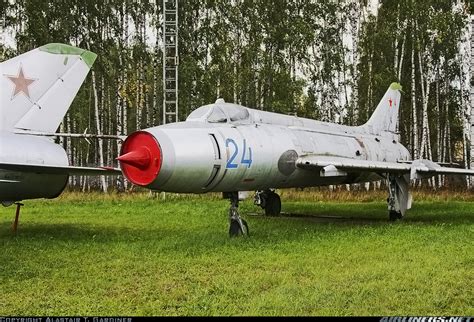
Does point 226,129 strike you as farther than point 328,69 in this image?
No

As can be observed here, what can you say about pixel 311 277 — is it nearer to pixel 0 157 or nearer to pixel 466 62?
pixel 0 157

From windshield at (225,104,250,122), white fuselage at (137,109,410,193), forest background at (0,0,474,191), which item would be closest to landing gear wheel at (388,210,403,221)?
white fuselage at (137,109,410,193)

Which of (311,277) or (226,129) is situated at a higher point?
(226,129)

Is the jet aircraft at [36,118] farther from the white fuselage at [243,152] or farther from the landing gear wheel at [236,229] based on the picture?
the landing gear wheel at [236,229]

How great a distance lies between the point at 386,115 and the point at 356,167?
6257 mm

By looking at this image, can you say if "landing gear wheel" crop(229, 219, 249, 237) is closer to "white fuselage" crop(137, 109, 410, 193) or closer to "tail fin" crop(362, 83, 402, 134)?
"white fuselage" crop(137, 109, 410, 193)

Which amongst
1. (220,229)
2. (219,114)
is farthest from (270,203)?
(219,114)

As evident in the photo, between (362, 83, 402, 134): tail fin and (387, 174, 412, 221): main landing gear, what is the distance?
3.39 metres

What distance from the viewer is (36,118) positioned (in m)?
9.91

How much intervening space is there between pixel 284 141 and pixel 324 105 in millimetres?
18489

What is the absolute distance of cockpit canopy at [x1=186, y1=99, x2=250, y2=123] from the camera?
29.4 feet

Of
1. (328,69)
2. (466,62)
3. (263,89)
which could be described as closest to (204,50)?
(263,89)

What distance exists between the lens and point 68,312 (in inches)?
181

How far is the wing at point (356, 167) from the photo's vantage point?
10.2 metres
